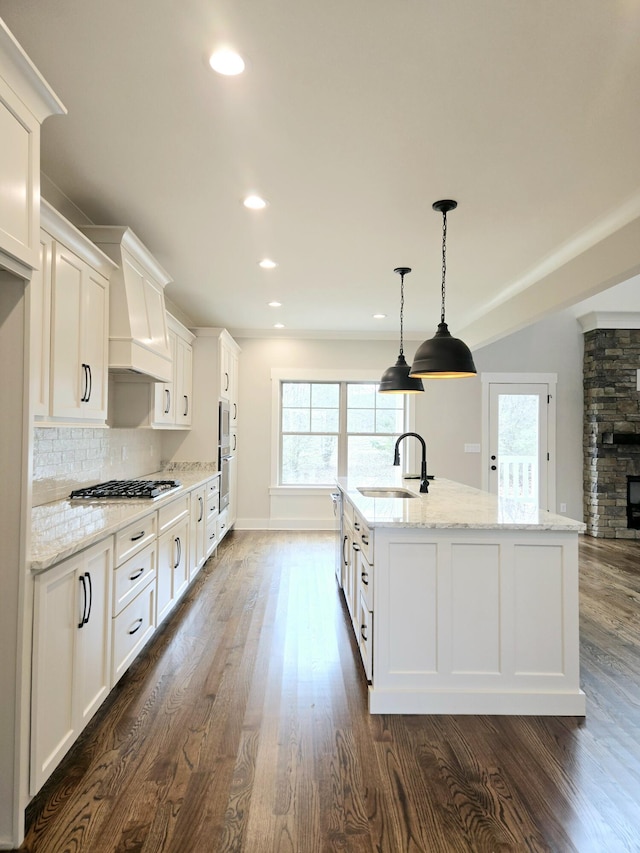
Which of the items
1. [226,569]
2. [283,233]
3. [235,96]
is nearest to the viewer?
[235,96]

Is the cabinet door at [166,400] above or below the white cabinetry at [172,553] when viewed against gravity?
above

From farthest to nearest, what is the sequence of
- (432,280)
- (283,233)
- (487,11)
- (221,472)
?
1. (221,472)
2. (432,280)
3. (283,233)
4. (487,11)

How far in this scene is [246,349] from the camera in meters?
7.05

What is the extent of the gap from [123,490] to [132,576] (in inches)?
32.3

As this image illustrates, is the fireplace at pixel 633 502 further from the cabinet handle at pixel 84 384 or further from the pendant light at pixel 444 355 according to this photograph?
the cabinet handle at pixel 84 384

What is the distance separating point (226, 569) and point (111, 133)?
3768 mm

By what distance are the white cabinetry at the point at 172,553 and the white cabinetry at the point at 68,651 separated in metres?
0.91

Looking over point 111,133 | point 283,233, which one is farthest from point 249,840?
point 283,233

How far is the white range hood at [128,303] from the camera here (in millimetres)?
3100

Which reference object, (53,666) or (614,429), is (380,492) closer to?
(53,666)

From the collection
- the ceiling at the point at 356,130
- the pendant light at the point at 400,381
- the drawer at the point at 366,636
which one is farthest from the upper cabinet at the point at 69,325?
the pendant light at the point at 400,381

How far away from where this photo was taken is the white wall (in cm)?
702

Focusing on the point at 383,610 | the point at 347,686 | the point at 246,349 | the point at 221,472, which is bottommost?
the point at 347,686

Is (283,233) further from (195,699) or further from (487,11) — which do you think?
(195,699)
